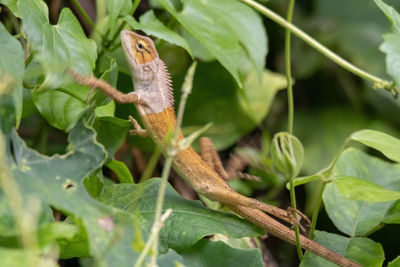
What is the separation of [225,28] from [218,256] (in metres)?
0.88

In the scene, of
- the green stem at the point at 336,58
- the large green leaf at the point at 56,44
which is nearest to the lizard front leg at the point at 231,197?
the green stem at the point at 336,58

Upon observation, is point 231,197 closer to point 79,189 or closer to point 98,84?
point 98,84

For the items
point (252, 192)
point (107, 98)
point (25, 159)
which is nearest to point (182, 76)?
point (252, 192)

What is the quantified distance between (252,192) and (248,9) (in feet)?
4.20

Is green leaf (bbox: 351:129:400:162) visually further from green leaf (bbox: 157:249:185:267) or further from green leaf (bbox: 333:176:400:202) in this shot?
green leaf (bbox: 157:249:185:267)

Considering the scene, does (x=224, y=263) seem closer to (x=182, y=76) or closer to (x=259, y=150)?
(x=182, y=76)

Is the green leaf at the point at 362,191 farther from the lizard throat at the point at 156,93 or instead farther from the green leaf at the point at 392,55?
the lizard throat at the point at 156,93

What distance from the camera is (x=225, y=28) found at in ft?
6.39

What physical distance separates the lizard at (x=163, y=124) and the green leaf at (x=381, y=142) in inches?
16.4

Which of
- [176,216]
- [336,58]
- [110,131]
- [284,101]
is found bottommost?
[284,101]

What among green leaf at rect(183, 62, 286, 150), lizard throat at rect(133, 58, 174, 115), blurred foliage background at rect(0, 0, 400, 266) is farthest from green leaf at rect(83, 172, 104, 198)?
green leaf at rect(183, 62, 286, 150)

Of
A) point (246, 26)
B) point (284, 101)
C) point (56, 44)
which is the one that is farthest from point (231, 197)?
point (284, 101)

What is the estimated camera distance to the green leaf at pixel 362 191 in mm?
1483

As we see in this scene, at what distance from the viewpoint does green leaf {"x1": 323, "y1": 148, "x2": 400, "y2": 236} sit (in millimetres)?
1769
